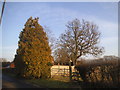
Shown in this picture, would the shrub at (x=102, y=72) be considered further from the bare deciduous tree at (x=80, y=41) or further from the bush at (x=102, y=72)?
the bare deciduous tree at (x=80, y=41)

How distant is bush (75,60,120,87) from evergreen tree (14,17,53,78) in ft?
23.0

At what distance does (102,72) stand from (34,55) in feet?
29.2

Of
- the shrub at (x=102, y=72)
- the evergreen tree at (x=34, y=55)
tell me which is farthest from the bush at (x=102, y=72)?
the evergreen tree at (x=34, y=55)

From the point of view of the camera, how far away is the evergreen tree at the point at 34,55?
13977mm

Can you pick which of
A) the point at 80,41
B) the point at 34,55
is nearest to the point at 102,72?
the point at 34,55

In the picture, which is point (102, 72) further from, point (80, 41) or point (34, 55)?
point (80, 41)

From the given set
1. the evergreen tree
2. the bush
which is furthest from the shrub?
the evergreen tree

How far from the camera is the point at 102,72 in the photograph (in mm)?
6691

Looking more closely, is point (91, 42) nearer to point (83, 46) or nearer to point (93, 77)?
point (83, 46)

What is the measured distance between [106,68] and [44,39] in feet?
33.1

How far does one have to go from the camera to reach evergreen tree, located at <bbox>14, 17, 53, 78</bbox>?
550 inches

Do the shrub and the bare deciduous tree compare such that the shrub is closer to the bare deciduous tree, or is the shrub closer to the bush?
the bush

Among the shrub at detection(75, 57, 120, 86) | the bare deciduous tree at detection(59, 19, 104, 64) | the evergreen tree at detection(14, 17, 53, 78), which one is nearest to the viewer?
the shrub at detection(75, 57, 120, 86)

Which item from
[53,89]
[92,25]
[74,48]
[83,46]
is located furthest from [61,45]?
[53,89]
